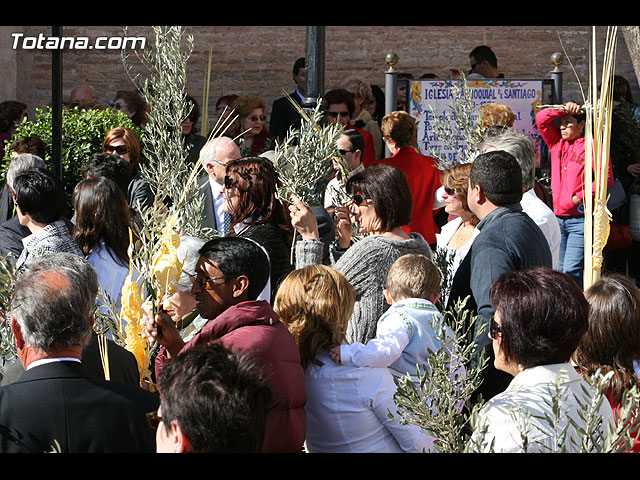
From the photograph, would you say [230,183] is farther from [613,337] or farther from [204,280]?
[613,337]

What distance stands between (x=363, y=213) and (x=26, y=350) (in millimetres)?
1913

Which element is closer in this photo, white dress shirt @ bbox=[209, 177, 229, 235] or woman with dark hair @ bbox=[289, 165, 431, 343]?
woman with dark hair @ bbox=[289, 165, 431, 343]

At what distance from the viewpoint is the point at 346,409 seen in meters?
3.41

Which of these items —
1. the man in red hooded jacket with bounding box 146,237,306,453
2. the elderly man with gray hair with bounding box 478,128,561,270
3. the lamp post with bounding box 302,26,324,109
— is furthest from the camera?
the lamp post with bounding box 302,26,324,109

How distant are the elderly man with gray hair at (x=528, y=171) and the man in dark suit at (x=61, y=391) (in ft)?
8.06

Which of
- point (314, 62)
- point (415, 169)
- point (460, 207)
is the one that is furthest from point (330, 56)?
point (460, 207)

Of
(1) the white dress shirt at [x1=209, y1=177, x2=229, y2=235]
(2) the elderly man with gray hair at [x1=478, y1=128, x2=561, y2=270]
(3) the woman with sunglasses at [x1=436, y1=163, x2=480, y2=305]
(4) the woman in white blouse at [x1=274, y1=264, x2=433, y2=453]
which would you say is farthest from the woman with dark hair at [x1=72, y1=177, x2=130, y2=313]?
(2) the elderly man with gray hair at [x1=478, y1=128, x2=561, y2=270]

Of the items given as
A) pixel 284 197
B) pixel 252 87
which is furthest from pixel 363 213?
pixel 252 87

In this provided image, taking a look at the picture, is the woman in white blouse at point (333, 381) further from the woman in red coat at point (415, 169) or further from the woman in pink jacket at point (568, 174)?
the woman in pink jacket at point (568, 174)

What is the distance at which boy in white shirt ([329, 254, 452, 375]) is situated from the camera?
3611 millimetres

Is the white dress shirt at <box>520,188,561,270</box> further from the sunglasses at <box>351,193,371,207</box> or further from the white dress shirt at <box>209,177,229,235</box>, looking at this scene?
the white dress shirt at <box>209,177,229,235</box>

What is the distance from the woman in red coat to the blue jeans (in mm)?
1296

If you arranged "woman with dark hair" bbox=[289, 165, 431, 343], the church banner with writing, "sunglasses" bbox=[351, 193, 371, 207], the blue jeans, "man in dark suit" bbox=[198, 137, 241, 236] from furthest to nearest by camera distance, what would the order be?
the church banner with writing < the blue jeans < "man in dark suit" bbox=[198, 137, 241, 236] < "sunglasses" bbox=[351, 193, 371, 207] < "woman with dark hair" bbox=[289, 165, 431, 343]

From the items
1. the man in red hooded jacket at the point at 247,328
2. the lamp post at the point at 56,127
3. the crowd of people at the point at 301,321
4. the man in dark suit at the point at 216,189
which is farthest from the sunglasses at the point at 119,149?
the man in red hooded jacket at the point at 247,328
